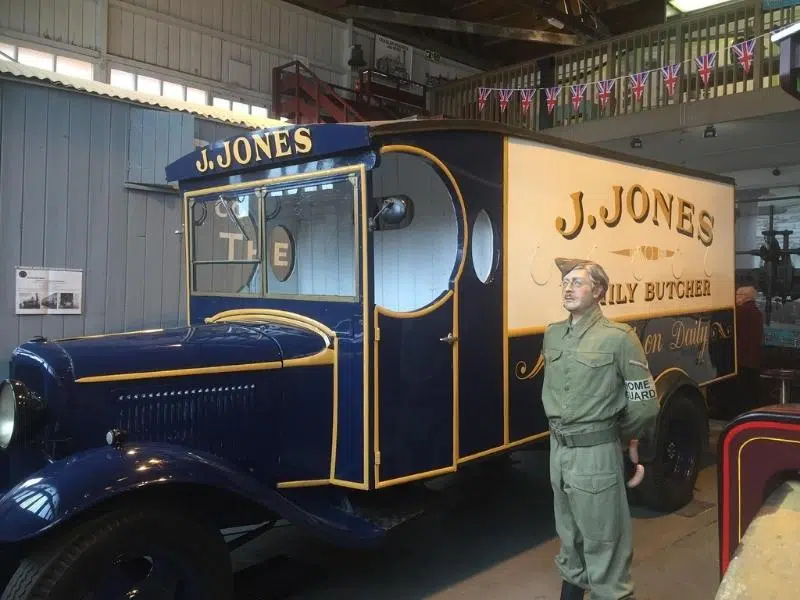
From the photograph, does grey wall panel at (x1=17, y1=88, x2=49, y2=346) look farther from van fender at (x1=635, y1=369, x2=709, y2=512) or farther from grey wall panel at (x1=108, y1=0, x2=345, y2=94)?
grey wall panel at (x1=108, y1=0, x2=345, y2=94)

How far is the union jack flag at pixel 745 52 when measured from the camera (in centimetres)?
788

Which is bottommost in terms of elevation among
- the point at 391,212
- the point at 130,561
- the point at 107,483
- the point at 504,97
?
the point at 130,561

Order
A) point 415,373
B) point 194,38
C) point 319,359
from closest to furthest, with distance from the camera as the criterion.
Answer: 1. point 319,359
2. point 415,373
3. point 194,38

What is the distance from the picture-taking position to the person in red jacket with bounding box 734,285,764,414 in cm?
684

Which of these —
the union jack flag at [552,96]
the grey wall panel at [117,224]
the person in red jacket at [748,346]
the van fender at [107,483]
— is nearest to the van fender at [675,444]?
the person in red jacket at [748,346]

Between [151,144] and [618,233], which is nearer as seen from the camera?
[618,233]

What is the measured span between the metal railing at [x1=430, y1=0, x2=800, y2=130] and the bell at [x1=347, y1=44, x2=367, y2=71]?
A: 2.05 m

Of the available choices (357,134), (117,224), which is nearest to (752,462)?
(357,134)

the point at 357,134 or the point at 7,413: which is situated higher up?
the point at 357,134

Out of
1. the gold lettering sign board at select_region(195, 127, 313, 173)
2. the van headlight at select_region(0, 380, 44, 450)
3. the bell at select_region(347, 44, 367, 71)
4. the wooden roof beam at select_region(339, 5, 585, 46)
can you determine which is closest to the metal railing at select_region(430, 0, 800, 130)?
the wooden roof beam at select_region(339, 5, 585, 46)

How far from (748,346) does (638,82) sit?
4.00 meters

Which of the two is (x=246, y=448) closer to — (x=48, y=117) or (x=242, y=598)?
(x=242, y=598)

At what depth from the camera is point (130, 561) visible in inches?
105

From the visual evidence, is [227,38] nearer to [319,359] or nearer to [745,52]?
[745,52]
